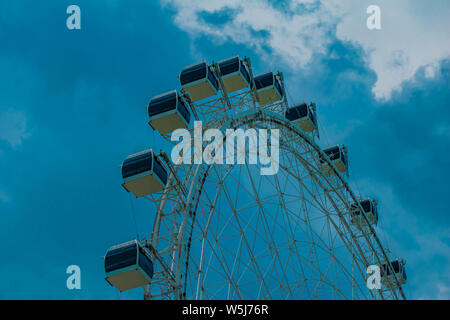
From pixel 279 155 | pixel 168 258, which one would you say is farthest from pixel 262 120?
pixel 168 258

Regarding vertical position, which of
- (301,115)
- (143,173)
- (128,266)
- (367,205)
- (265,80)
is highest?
(301,115)

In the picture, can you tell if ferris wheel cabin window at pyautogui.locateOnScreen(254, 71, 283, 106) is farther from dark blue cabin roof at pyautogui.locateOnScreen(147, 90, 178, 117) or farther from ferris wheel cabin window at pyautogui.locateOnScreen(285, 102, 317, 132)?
→ dark blue cabin roof at pyautogui.locateOnScreen(147, 90, 178, 117)

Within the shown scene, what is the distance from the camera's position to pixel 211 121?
26562mm

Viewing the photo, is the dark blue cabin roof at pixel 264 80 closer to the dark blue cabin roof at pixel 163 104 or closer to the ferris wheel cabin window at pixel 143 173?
the dark blue cabin roof at pixel 163 104

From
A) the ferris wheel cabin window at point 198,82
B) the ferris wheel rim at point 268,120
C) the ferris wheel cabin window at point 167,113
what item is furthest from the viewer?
the ferris wheel rim at point 268,120

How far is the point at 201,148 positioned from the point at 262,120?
6.08 m

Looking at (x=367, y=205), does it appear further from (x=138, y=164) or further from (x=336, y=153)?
(x=138, y=164)

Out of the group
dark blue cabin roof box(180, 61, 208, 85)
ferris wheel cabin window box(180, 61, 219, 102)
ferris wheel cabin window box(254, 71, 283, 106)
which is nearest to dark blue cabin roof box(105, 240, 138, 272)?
ferris wheel cabin window box(180, 61, 219, 102)

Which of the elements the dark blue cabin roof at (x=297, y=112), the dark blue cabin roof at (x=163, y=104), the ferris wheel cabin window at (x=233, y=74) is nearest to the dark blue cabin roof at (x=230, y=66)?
the ferris wheel cabin window at (x=233, y=74)

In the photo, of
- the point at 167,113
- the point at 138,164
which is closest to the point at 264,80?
the point at 167,113

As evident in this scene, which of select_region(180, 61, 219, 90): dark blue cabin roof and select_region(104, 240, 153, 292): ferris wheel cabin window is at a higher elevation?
select_region(180, 61, 219, 90): dark blue cabin roof

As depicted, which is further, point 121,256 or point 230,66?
point 230,66

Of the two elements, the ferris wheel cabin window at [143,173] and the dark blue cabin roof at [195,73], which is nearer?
the ferris wheel cabin window at [143,173]
